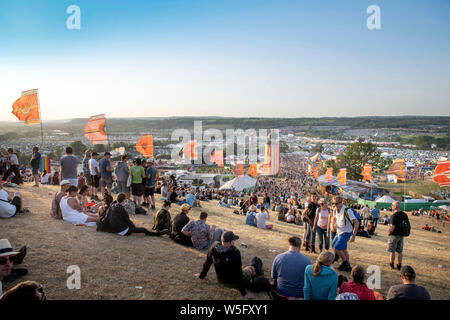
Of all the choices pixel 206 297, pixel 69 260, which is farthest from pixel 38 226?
pixel 206 297

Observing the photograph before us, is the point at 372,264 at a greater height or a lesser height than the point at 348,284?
lesser

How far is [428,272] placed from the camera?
245 inches

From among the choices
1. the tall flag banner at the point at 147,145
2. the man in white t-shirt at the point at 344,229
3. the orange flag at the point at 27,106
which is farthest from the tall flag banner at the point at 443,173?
the orange flag at the point at 27,106

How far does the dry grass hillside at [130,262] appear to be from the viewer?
3.90 m

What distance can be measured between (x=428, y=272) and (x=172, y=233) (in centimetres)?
592

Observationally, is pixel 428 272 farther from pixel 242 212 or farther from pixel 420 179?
pixel 420 179

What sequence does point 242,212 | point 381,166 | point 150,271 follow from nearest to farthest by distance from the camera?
point 150,271
point 242,212
point 381,166

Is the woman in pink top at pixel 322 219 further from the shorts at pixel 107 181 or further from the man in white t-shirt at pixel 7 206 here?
the man in white t-shirt at pixel 7 206

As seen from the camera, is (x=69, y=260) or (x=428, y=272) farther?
(x=428, y=272)

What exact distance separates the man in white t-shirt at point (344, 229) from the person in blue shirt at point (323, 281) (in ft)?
7.40

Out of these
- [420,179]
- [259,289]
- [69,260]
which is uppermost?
[69,260]

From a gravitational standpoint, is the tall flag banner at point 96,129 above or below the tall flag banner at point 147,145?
above

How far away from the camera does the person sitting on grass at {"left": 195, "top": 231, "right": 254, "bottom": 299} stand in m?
4.00

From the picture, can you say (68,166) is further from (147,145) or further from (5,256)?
(147,145)
